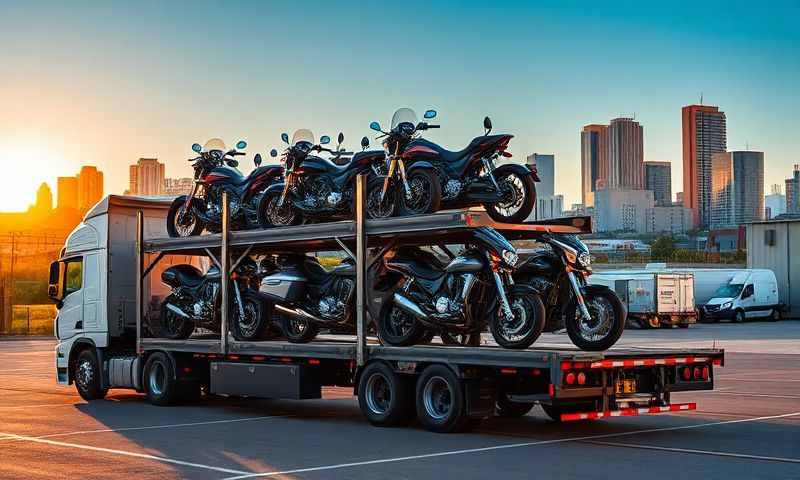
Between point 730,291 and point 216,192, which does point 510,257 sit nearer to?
point 216,192

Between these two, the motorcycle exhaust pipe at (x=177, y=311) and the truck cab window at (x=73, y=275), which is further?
the truck cab window at (x=73, y=275)

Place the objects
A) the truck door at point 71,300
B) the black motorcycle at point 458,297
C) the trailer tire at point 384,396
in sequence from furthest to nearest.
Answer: the truck door at point 71,300 < the trailer tire at point 384,396 < the black motorcycle at point 458,297

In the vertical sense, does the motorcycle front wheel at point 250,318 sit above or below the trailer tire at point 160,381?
above

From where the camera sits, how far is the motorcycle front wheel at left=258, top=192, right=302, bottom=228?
1767 centimetres

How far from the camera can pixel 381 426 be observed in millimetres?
14914

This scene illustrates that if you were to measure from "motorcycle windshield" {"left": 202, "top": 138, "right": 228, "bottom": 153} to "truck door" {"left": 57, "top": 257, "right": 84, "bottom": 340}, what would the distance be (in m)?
3.02

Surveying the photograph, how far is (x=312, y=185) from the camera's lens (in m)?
17.5

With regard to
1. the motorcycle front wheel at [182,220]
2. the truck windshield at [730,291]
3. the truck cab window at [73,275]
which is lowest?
the truck windshield at [730,291]

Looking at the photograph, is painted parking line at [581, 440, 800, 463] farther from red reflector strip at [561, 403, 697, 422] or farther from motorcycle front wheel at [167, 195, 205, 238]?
motorcycle front wheel at [167, 195, 205, 238]

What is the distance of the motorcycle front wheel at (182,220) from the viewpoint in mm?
19625

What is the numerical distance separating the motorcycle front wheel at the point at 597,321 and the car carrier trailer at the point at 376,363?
26 cm

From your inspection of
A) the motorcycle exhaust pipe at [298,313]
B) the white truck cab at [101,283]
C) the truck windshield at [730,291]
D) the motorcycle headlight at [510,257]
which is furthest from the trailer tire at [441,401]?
the truck windshield at [730,291]

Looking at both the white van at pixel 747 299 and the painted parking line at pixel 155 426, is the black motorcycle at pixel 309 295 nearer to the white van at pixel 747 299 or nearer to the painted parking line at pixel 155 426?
the painted parking line at pixel 155 426

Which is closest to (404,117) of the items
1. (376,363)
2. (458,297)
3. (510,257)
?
(458,297)
